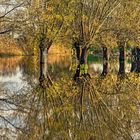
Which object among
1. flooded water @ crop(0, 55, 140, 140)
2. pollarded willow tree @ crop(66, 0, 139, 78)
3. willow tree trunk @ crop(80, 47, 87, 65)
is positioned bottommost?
flooded water @ crop(0, 55, 140, 140)

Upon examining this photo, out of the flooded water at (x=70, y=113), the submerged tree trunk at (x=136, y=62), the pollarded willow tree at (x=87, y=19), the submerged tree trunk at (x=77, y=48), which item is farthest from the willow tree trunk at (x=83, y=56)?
the flooded water at (x=70, y=113)

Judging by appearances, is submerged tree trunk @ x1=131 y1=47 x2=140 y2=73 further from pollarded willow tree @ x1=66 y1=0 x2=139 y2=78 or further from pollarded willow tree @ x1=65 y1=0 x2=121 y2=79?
pollarded willow tree @ x1=65 y1=0 x2=121 y2=79

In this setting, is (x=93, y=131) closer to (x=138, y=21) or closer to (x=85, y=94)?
(x=85, y=94)

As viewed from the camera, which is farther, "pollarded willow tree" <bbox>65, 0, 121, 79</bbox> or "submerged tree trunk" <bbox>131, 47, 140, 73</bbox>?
"submerged tree trunk" <bbox>131, 47, 140, 73</bbox>

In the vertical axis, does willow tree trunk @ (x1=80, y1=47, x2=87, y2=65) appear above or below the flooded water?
above

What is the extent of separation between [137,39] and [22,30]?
8.32 m

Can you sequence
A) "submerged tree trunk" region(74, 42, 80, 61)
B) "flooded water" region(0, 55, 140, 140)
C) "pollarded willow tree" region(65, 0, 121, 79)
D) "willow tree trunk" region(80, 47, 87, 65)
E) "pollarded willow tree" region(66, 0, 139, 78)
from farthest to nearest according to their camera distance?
"submerged tree trunk" region(74, 42, 80, 61), "willow tree trunk" region(80, 47, 87, 65), "pollarded willow tree" region(66, 0, 139, 78), "pollarded willow tree" region(65, 0, 121, 79), "flooded water" region(0, 55, 140, 140)

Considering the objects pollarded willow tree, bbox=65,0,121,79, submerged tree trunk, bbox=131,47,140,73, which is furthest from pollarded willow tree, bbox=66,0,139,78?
submerged tree trunk, bbox=131,47,140,73

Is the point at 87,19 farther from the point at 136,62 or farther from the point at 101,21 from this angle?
the point at 136,62

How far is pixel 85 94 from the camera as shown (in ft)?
64.6

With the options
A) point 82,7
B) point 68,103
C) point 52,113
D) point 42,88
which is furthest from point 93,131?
point 82,7

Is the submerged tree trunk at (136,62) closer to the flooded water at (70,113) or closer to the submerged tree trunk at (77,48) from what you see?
the submerged tree trunk at (77,48)

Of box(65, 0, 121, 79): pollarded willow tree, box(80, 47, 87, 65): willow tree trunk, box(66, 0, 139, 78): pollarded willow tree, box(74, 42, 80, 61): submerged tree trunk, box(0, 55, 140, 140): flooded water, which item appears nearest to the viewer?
box(0, 55, 140, 140): flooded water

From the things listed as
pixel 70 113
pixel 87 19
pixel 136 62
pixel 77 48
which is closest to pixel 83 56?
pixel 77 48
